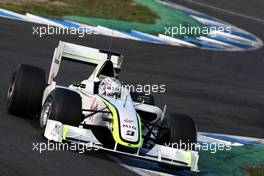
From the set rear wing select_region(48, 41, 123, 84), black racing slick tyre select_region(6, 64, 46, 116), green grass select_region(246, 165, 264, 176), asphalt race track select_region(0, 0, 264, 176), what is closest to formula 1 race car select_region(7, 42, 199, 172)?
black racing slick tyre select_region(6, 64, 46, 116)

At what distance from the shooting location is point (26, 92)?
482 inches

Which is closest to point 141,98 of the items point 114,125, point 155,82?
point 114,125

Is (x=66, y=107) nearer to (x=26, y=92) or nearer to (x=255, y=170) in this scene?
(x=26, y=92)

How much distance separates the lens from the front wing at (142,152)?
10820mm

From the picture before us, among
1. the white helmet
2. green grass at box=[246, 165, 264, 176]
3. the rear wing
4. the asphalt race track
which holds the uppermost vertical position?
the rear wing

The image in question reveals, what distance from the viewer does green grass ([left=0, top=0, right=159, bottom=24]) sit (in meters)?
23.1

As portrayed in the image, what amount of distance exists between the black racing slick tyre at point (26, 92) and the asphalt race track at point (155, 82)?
17cm

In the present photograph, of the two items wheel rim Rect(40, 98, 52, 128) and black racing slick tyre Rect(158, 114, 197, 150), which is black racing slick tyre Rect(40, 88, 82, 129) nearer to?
wheel rim Rect(40, 98, 52, 128)

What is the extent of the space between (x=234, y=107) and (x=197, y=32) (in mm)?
8730

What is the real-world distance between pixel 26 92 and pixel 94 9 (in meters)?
13.2

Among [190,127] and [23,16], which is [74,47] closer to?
[190,127]

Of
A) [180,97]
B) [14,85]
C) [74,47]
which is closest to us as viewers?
[14,85]

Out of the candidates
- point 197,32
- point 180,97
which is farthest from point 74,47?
point 197,32

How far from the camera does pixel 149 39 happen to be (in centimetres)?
2286
